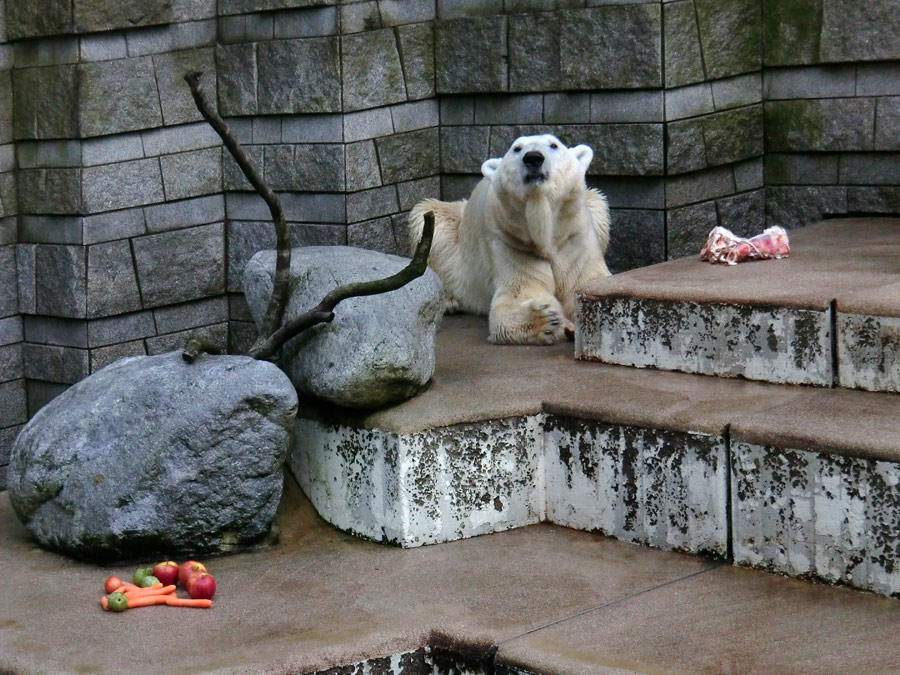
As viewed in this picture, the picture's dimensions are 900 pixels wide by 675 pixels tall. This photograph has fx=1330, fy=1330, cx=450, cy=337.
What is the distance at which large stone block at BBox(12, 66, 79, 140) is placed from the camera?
210 inches

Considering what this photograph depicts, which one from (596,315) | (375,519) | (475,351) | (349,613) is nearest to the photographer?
(349,613)

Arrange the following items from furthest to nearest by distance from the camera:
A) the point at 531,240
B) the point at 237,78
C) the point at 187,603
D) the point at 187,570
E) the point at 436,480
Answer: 1. the point at 237,78
2. the point at 531,240
3. the point at 436,480
4. the point at 187,570
5. the point at 187,603

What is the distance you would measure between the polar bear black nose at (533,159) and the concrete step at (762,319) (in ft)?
1.72

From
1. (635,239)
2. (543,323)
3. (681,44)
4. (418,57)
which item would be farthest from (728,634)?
(418,57)

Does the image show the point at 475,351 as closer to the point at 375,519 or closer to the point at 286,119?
the point at 375,519

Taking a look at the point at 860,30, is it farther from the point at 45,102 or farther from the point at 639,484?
the point at 45,102

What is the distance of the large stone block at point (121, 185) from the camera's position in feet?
17.7

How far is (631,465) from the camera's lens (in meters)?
3.96

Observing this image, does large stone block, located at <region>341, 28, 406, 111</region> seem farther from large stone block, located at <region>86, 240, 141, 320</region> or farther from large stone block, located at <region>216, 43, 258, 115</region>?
large stone block, located at <region>86, 240, 141, 320</region>

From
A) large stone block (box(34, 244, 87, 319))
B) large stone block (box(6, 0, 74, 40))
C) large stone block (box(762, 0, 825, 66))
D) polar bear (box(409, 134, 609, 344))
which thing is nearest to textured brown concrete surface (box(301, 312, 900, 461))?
polar bear (box(409, 134, 609, 344))

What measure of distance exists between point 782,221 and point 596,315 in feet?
5.82

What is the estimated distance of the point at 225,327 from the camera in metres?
5.97

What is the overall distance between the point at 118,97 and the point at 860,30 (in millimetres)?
3106

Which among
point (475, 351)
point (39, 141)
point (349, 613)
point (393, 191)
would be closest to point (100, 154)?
point (39, 141)
